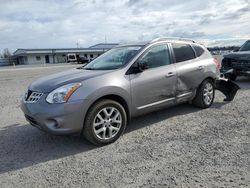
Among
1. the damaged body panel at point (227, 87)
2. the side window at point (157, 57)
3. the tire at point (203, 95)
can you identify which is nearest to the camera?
the side window at point (157, 57)

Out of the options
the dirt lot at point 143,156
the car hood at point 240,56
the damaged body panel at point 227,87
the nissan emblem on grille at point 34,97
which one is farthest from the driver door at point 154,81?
the car hood at point 240,56

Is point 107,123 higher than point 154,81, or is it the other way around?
point 154,81

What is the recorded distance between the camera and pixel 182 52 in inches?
218

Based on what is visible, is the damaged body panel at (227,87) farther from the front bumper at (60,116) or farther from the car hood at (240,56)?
the front bumper at (60,116)

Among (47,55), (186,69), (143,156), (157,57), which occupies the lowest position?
(143,156)

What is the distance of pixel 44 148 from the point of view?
4.13 metres

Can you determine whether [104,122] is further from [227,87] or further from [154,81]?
[227,87]

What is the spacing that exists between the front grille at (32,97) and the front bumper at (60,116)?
3.4 inches

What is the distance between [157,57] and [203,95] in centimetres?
175

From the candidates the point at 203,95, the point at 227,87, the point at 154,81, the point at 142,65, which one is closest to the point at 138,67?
the point at 142,65

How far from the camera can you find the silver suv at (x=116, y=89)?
378 centimetres

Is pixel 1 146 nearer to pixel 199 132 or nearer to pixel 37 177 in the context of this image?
pixel 37 177

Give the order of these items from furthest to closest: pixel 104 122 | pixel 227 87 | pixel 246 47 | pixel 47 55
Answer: pixel 47 55 → pixel 246 47 → pixel 227 87 → pixel 104 122

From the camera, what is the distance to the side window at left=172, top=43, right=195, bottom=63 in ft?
17.6
